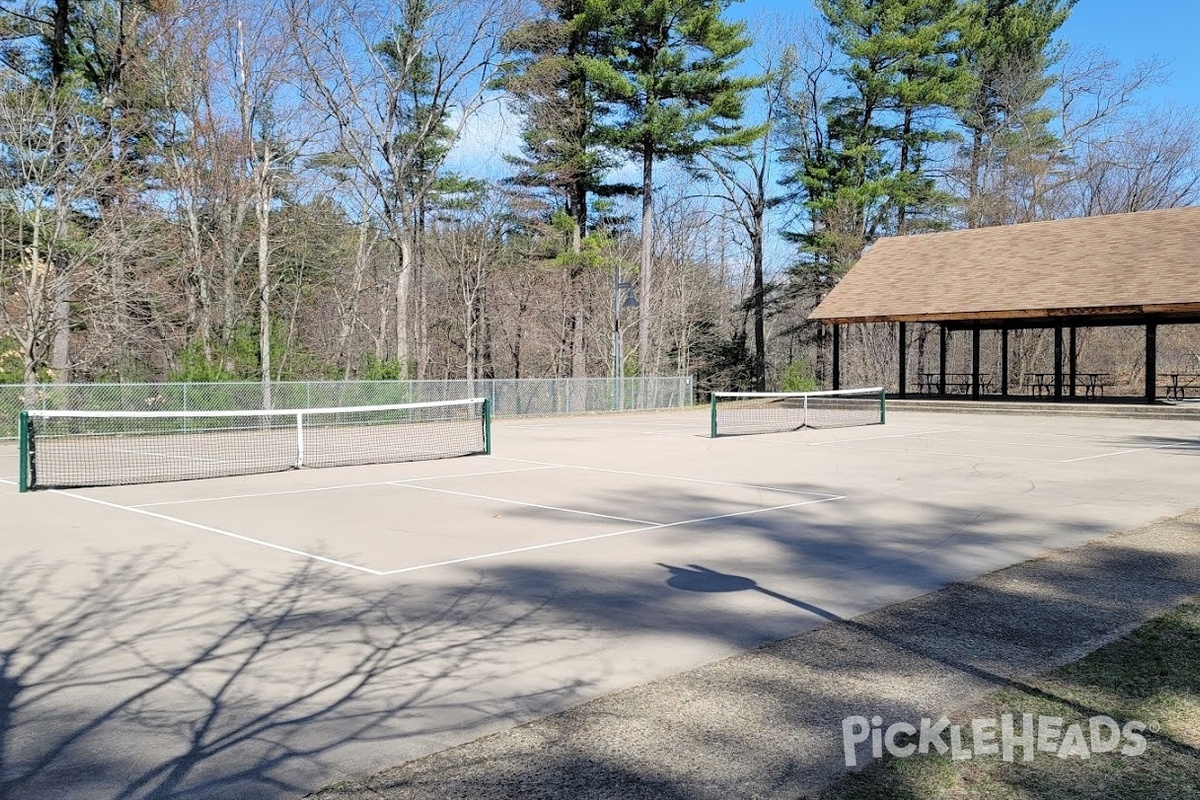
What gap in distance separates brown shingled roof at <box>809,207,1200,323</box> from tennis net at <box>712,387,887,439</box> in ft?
11.7

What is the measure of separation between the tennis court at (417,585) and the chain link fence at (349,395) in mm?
9237

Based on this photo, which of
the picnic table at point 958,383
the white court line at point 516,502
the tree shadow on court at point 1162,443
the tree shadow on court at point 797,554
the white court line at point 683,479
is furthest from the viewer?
the picnic table at point 958,383

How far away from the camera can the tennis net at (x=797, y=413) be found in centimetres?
2684

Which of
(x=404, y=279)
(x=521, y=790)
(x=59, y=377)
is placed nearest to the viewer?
(x=521, y=790)

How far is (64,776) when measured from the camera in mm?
4156

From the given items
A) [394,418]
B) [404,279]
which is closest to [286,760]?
[394,418]

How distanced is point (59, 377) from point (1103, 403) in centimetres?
3377

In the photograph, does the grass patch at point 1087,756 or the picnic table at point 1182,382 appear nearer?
the grass patch at point 1087,756

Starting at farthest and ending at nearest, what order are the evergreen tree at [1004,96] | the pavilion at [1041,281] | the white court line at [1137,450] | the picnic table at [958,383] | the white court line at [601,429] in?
the evergreen tree at [1004,96] < the picnic table at [958,383] < the pavilion at [1041,281] < the white court line at [601,429] < the white court line at [1137,450]

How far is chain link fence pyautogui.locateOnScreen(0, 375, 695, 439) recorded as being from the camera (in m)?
24.7

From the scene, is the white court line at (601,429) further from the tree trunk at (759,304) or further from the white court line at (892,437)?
the tree trunk at (759,304)

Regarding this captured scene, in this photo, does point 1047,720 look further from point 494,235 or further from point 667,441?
point 494,235

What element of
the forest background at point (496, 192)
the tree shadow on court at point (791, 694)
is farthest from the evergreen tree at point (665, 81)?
the tree shadow on court at point (791, 694)

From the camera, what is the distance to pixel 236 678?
5.51 meters
